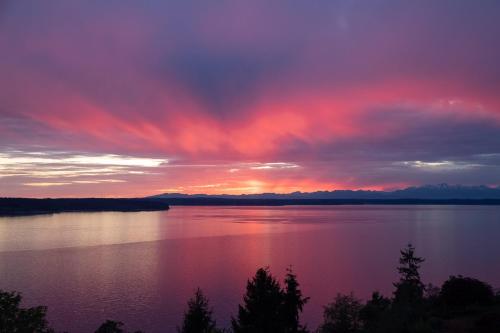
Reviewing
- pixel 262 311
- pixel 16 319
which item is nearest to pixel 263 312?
pixel 262 311

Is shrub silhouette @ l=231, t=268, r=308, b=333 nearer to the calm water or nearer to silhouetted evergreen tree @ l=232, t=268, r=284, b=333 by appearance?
silhouetted evergreen tree @ l=232, t=268, r=284, b=333

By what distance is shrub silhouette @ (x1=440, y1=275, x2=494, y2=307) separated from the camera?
34906 mm

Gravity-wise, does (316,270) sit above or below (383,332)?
below

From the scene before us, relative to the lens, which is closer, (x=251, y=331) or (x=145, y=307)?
(x=251, y=331)

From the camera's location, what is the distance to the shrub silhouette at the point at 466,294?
3491 cm

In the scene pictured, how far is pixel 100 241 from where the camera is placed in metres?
118

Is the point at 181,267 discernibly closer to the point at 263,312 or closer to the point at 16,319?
the point at 263,312

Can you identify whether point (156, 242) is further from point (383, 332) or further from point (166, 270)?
point (383, 332)

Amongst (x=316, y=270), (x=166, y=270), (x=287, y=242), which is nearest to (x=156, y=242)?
(x=287, y=242)

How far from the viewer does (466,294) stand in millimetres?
35344

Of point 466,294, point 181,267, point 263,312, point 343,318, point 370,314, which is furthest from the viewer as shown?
point 181,267

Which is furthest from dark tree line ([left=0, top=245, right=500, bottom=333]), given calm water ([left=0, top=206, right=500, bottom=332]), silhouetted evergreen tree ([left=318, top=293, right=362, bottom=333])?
calm water ([left=0, top=206, right=500, bottom=332])

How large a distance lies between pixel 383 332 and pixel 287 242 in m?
97.2

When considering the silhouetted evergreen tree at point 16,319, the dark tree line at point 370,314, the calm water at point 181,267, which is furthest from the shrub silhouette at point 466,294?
the silhouetted evergreen tree at point 16,319
